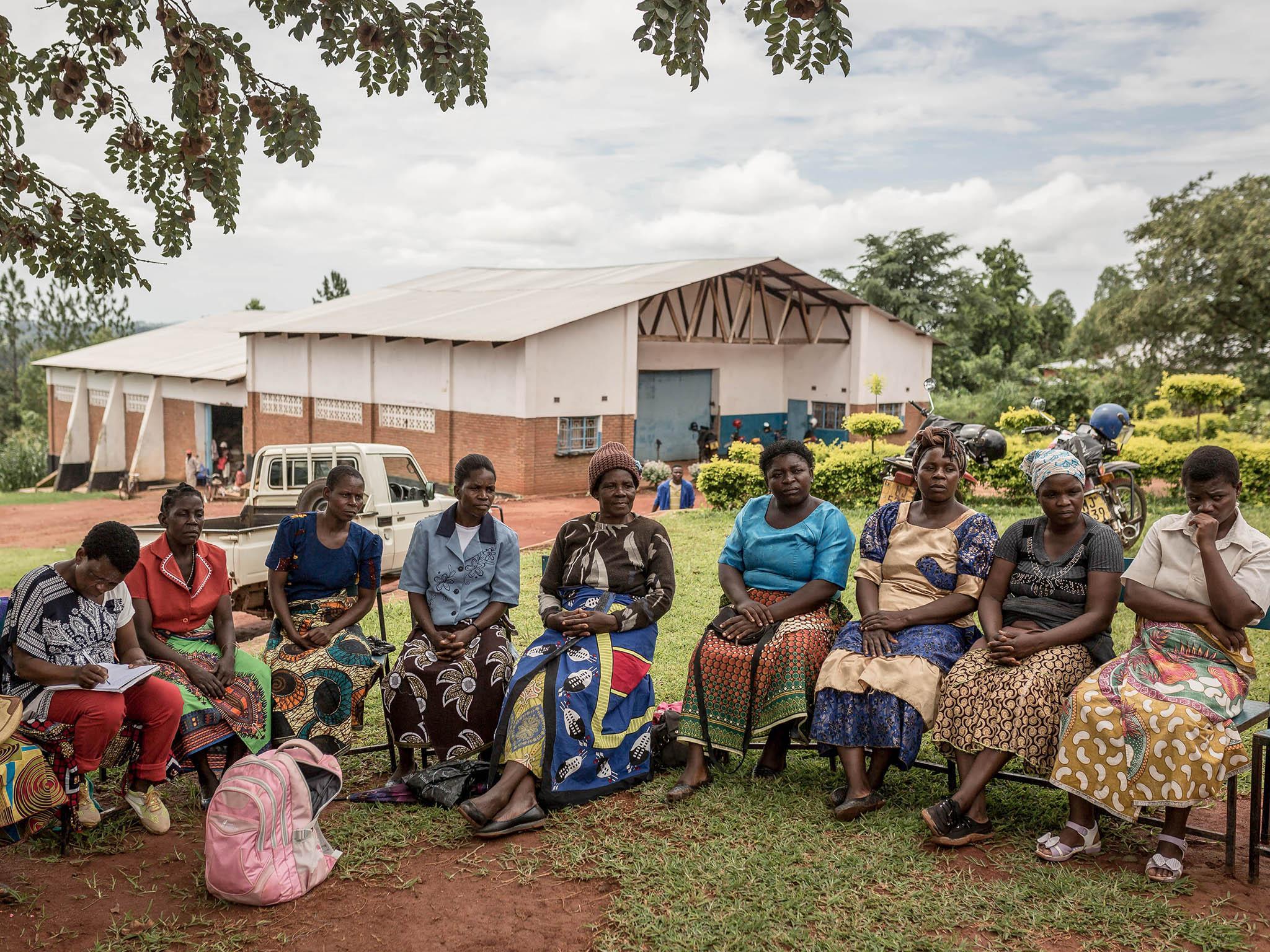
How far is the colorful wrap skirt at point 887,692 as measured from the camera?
13.3ft

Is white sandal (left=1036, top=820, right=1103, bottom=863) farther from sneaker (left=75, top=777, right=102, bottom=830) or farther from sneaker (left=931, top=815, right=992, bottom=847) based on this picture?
sneaker (left=75, top=777, right=102, bottom=830)

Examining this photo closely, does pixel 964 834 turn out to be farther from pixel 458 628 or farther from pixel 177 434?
pixel 177 434

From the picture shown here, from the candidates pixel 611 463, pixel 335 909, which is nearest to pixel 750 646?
pixel 611 463

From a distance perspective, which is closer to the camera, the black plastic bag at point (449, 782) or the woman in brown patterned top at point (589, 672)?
the woman in brown patterned top at point (589, 672)

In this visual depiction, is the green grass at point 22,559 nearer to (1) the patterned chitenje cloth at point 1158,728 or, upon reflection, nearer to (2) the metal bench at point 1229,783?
(2) the metal bench at point 1229,783

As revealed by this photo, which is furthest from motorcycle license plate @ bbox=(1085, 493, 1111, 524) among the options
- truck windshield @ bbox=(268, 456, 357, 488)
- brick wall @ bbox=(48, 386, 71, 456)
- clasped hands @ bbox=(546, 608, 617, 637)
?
brick wall @ bbox=(48, 386, 71, 456)

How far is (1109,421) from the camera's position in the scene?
1102cm

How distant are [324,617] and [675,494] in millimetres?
12949

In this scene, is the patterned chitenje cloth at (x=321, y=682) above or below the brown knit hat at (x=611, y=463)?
below

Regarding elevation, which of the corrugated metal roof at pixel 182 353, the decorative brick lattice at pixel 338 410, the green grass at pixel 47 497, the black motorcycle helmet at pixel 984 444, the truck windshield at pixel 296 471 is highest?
the corrugated metal roof at pixel 182 353

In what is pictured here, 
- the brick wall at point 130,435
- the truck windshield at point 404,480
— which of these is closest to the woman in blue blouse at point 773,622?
the truck windshield at point 404,480

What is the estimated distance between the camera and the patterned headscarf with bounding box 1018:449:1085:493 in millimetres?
4074

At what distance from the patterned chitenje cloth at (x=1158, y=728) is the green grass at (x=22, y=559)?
1219 centimetres

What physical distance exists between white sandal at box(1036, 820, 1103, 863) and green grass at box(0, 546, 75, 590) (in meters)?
12.1
